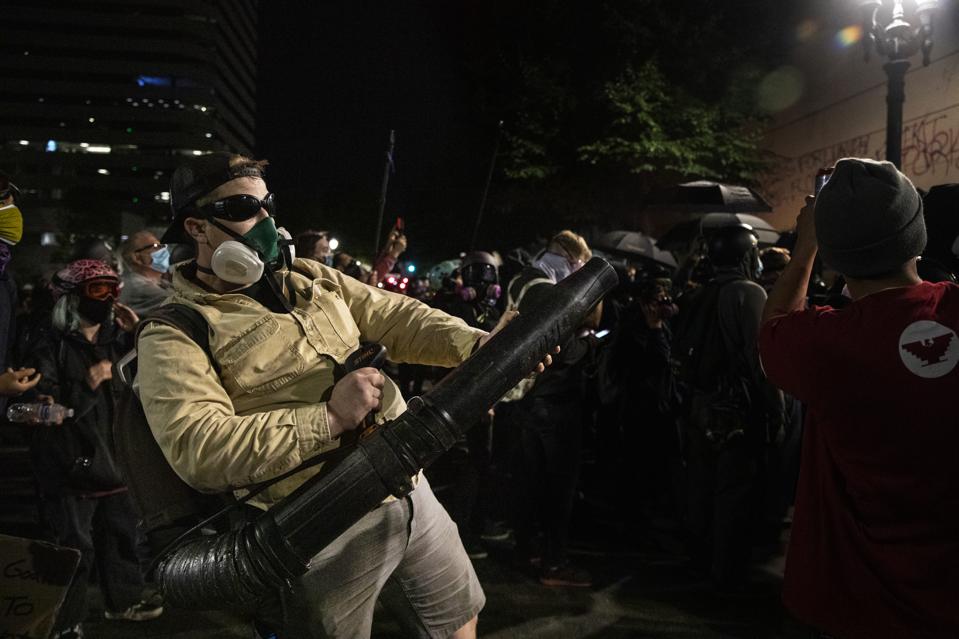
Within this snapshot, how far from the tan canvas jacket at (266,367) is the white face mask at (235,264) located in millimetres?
62

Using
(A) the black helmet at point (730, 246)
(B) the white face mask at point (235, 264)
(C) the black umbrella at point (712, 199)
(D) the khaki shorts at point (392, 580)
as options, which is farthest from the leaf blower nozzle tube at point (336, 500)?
(C) the black umbrella at point (712, 199)

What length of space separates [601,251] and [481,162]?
1241 cm

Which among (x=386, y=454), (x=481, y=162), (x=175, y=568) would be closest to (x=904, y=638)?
(x=386, y=454)

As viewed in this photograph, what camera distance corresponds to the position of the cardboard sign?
2.38m

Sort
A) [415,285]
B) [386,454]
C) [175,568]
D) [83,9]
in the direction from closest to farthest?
1. [386,454]
2. [175,568]
3. [415,285]
4. [83,9]

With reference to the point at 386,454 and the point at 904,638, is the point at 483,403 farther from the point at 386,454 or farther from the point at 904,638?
the point at 904,638

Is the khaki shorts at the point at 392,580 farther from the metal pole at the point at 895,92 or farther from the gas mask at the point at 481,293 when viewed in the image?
the metal pole at the point at 895,92

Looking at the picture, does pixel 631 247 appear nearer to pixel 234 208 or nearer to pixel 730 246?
pixel 730 246

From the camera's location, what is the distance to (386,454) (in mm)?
1773

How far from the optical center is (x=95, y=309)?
185 inches

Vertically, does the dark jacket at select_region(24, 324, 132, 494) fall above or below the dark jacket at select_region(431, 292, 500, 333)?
below

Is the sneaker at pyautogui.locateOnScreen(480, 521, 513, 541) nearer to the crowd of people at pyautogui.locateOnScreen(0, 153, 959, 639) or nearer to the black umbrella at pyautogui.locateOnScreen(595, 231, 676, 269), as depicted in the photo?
the crowd of people at pyautogui.locateOnScreen(0, 153, 959, 639)

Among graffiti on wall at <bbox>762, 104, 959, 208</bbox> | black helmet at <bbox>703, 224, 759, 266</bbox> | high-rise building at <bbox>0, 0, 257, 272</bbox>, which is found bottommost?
black helmet at <bbox>703, 224, 759, 266</bbox>

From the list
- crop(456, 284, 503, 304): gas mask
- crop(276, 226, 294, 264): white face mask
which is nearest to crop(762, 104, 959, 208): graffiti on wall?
crop(456, 284, 503, 304): gas mask
